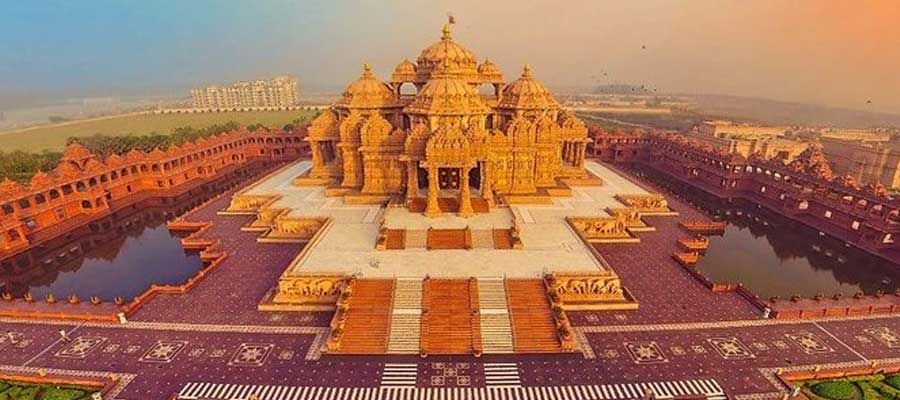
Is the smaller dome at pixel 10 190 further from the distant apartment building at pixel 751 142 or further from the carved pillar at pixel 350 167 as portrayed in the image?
the distant apartment building at pixel 751 142

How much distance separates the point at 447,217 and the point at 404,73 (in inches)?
820

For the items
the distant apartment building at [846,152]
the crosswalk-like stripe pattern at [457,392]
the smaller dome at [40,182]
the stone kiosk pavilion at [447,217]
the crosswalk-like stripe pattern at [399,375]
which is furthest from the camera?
the distant apartment building at [846,152]

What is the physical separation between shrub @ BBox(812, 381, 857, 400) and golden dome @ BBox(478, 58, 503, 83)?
126ft

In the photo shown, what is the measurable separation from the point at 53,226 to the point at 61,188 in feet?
14.1

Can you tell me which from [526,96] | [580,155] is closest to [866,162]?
[580,155]

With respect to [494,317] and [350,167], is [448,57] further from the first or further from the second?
[494,317]

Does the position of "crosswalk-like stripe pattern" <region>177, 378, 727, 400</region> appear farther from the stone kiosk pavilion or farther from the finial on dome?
the finial on dome

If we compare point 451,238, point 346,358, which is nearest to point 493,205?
point 451,238

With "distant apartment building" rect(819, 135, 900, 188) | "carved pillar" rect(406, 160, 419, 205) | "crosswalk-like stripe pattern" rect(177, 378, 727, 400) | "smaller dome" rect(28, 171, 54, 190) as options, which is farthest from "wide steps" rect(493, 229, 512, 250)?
"distant apartment building" rect(819, 135, 900, 188)

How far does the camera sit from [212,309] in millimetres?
25625

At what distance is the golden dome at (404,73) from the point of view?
157ft

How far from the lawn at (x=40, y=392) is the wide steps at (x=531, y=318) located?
791 inches

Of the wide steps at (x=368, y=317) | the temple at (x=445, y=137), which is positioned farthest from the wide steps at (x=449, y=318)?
the temple at (x=445, y=137)

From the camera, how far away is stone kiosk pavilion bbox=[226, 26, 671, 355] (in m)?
23.4
